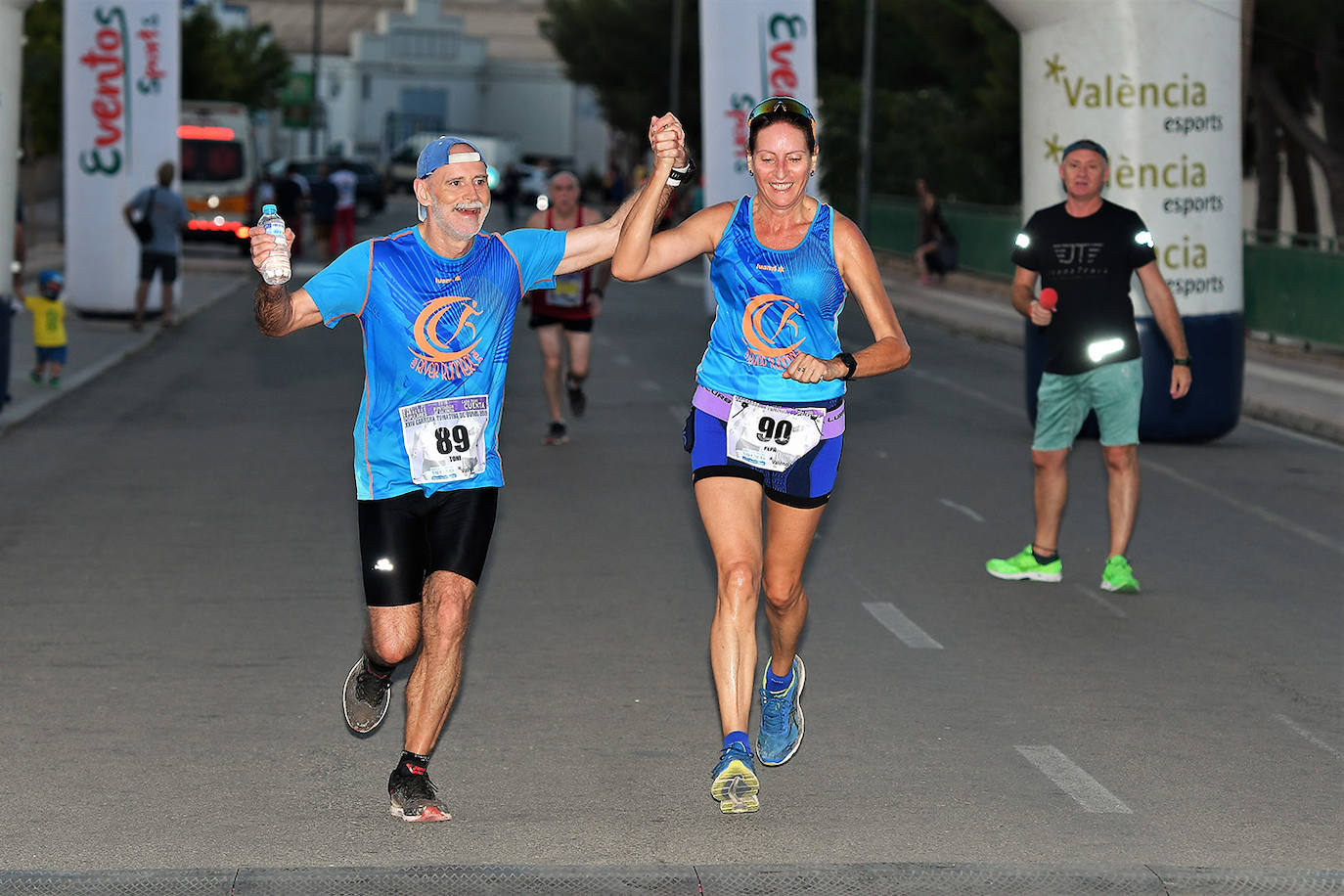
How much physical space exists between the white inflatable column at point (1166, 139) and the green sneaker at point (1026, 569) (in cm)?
568

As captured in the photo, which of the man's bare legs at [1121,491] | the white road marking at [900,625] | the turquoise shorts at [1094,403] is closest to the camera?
the white road marking at [900,625]

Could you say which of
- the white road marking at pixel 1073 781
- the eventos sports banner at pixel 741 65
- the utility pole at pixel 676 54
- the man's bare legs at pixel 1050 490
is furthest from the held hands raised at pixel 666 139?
the utility pole at pixel 676 54

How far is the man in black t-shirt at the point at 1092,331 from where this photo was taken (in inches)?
384

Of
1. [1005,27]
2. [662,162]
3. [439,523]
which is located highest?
[1005,27]

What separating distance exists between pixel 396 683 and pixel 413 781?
6.78ft

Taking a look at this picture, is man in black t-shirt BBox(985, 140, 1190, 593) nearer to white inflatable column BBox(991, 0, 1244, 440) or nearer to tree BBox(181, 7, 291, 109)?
white inflatable column BBox(991, 0, 1244, 440)

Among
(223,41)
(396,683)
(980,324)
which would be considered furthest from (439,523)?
(223,41)

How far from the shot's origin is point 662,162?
19.7 ft

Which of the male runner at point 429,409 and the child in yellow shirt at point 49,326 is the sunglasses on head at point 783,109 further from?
the child in yellow shirt at point 49,326

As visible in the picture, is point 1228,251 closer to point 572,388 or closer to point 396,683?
point 572,388

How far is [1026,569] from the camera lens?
1014 centimetres

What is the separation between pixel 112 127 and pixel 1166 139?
46.5ft

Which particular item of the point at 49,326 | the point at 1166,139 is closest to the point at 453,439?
the point at 1166,139

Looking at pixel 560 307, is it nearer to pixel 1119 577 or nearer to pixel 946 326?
pixel 1119 577
